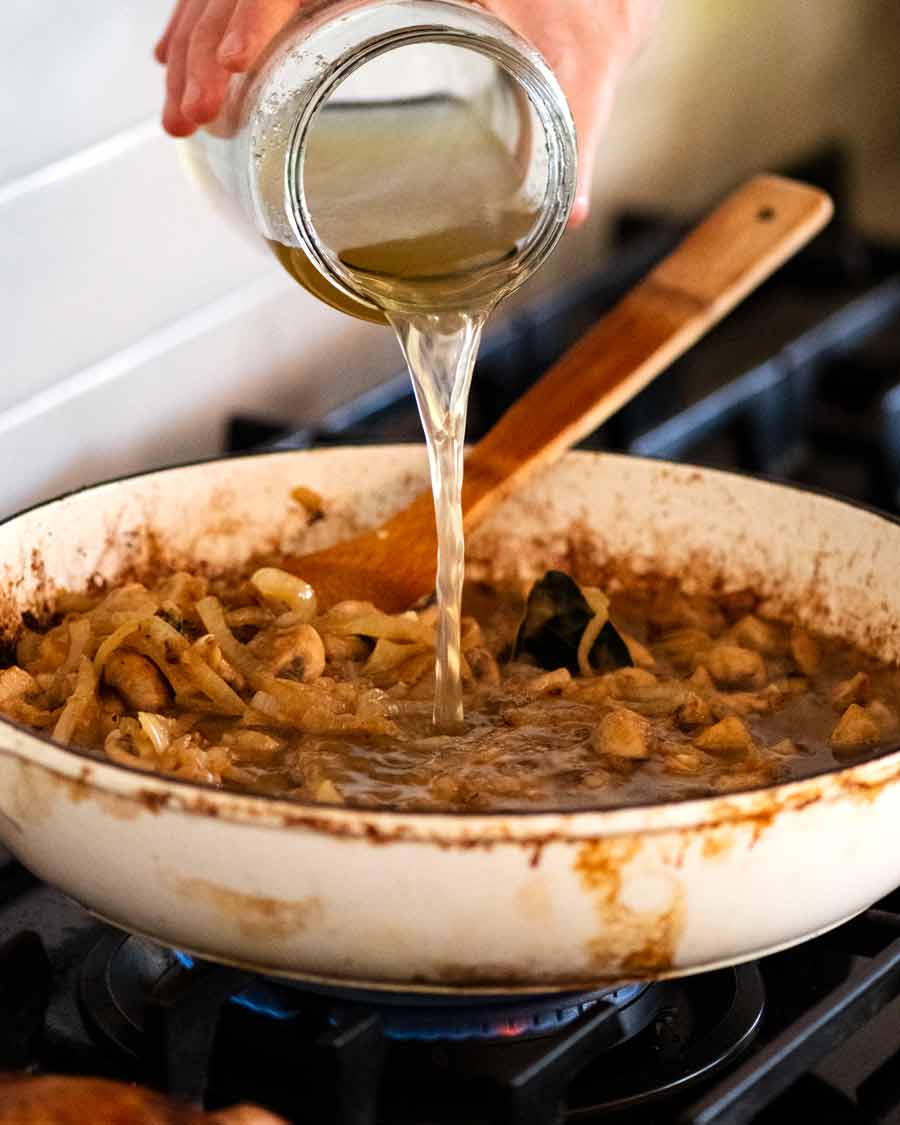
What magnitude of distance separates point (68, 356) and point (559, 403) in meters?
0.43

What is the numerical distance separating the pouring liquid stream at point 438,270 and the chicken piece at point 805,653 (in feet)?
0.80

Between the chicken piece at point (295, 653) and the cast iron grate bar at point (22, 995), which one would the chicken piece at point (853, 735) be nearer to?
the chicken piece at point (295, 653)

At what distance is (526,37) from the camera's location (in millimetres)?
1222

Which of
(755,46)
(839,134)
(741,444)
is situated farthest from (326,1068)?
(839,134)

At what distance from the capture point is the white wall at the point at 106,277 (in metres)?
1.35

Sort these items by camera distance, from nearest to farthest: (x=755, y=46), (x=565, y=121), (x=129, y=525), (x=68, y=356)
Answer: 1. (x=565, y=121)
2. (x=129, y=525)
3. (x=68, y=356)
4. (x=755, y=46)

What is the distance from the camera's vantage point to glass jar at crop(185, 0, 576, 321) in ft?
3.29

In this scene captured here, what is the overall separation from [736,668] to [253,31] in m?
0.50

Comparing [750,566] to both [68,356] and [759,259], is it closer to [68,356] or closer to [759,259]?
[759,259]

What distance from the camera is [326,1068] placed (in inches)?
31.0

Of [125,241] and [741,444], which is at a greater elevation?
[125,241]

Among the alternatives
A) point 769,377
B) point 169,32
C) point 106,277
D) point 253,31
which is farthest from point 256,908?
point 769,377

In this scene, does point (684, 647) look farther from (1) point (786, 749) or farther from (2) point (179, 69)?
(2) point (179, 69)

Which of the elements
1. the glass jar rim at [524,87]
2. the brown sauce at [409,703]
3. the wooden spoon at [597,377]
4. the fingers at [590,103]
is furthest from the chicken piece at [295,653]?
the fingers at [590,103]
